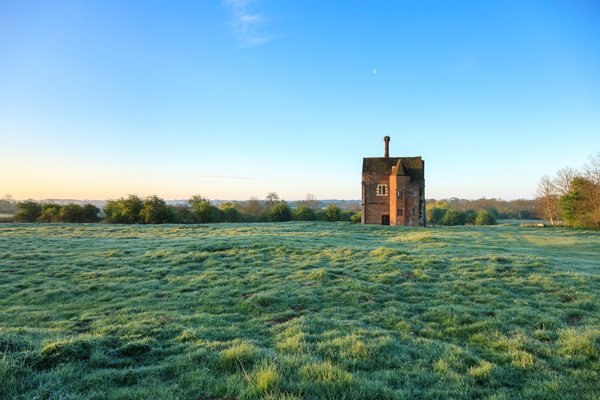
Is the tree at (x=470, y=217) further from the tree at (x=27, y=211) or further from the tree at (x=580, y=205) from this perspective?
the tree at (x=27, y=211)

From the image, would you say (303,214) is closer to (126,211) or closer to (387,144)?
(387,144)

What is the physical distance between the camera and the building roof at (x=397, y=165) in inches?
2055

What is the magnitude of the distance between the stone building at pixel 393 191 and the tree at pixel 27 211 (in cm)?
5621

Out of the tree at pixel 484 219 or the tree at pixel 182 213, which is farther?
the tree at pixel 484 219

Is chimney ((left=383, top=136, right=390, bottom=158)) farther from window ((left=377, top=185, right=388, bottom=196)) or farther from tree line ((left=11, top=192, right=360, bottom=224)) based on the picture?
tree line ((left=11, top=192, right=360, bottom=224))

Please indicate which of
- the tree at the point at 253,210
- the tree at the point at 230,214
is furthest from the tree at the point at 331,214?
the tree at the point at 230,214

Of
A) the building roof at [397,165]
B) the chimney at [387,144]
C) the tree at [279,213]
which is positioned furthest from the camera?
the tree at [279,213]

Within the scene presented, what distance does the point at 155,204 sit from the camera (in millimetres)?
55375

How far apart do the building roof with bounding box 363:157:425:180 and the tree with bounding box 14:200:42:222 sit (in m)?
56.9

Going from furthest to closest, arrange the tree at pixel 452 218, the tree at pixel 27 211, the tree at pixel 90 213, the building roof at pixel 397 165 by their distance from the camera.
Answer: the tree at pixel 452 218
the tree at pixel 90 213
the tree at pixel 27 211
the building roof at pixel 397 165

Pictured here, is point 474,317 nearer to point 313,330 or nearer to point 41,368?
point 313,330

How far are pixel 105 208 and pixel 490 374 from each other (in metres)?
64.1

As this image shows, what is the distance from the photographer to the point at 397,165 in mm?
51781

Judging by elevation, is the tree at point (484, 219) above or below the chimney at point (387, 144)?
below
